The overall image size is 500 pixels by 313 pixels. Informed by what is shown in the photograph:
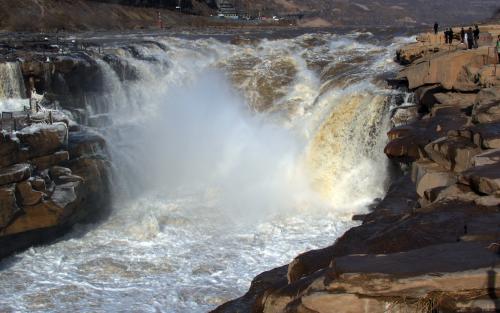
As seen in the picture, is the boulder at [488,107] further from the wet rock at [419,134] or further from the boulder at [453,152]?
the boulder at [453,152]

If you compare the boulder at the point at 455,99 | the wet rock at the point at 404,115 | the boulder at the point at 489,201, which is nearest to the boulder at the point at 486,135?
the boulder at the point at 489,201

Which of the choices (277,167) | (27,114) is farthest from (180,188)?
(27,114)

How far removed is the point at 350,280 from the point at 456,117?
10966 mm

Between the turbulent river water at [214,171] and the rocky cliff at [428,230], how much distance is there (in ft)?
7.31

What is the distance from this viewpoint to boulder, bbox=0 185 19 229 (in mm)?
14836

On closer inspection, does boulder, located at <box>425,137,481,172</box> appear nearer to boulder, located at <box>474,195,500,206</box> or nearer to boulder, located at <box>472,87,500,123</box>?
boulder, located at <box>472,87,500,123</box>

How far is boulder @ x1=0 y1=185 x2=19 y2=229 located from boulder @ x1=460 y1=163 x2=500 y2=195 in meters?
10.8

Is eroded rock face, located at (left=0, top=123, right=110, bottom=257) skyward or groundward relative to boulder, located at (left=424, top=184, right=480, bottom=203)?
groundward

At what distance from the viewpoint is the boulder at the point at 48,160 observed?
52.4 feet

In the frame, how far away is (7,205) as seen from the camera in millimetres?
14945

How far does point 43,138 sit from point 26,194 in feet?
5.57

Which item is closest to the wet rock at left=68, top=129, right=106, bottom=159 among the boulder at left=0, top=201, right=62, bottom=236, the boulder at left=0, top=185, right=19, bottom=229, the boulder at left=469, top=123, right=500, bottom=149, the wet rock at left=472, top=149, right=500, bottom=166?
the boulder at left=0, top=201, right=62, bottom=236

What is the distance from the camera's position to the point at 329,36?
33.4 m

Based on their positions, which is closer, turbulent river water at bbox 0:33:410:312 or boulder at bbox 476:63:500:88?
turbulent river water at bbox 0:33:410:312
